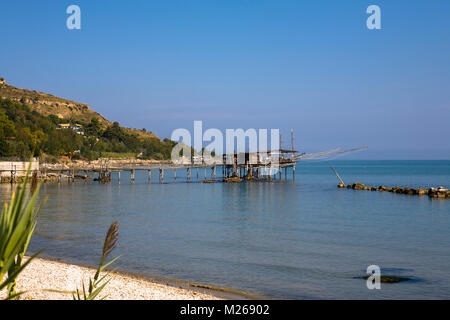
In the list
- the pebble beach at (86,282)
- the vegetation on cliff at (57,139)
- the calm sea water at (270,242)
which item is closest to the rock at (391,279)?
the calm sea water at (270,242)

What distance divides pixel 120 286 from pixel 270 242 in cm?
1044

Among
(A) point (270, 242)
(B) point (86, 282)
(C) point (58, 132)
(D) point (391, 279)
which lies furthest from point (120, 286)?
(C) point (58, 132)

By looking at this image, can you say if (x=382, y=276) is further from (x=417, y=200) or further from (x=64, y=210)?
(x=417, y=200)

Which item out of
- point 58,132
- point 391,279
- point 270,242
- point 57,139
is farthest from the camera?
point 58,132

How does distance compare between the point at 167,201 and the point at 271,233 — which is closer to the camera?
the point at 271,233

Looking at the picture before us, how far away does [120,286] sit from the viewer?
453 inches

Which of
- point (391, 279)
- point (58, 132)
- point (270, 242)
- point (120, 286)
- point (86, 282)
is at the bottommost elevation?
point (270, 242)

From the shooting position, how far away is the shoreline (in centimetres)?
1048

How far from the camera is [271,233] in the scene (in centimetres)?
2361

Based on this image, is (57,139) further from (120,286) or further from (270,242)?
(120,286)

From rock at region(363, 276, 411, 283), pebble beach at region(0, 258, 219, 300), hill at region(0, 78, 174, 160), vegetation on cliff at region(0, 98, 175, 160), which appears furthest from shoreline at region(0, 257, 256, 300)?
hill at region(0, 78, 174, 160)

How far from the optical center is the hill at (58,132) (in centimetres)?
6831
